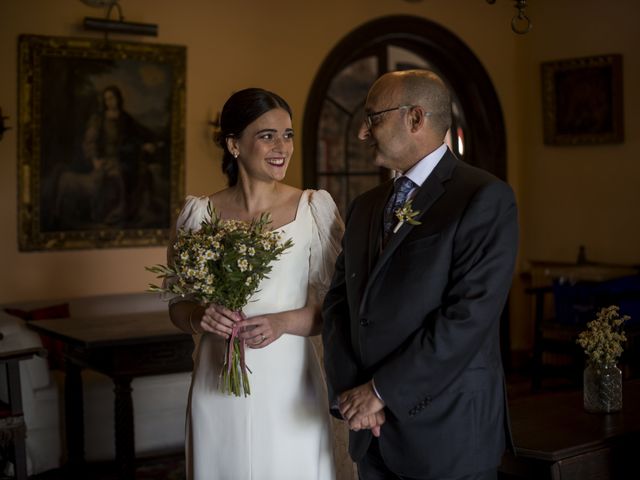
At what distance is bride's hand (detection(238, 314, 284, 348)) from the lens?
2957 mm

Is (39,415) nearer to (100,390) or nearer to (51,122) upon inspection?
(100,390)

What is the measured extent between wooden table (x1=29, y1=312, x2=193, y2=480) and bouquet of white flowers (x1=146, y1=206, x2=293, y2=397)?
219cm

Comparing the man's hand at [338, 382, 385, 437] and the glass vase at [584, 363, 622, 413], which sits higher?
the man's hand at [338, 382, 385, 437]

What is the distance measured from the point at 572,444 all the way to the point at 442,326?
4.08 feet

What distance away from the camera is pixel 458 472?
2.65 m

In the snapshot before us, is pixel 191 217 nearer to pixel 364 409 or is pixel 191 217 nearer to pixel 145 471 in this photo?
pixel 364 409

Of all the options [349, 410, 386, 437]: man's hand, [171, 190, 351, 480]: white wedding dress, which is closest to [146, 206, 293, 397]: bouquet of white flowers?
[171, 190, 351, 480]: white wedding dress

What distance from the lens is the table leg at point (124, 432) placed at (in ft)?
16.8

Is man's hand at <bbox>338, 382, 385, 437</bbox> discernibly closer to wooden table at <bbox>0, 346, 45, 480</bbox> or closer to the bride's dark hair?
the bride's dark hair

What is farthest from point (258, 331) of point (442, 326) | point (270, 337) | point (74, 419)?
point (74, 419)

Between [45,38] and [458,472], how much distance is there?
5.18m

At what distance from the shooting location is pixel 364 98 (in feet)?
27.6

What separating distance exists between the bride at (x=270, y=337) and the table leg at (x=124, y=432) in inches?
80.2

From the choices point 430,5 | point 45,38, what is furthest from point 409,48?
point 45,38
